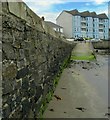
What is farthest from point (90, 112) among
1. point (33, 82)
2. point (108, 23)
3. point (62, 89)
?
point (108, 23)

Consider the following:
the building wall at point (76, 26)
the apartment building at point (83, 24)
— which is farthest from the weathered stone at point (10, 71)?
the building wall at point (76, 26)

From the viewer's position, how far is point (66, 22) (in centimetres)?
9081

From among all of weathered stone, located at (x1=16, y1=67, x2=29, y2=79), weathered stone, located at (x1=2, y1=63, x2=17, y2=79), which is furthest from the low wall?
weathered stone, located at (x1=2, y1=63, x2=17, y2=79)

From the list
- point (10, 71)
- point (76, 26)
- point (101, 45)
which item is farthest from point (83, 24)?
point (10, 71)

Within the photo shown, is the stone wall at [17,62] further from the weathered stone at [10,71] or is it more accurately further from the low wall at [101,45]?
the low wall at [101,45]

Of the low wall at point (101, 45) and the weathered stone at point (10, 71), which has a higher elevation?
the low wall at point (101, 45)

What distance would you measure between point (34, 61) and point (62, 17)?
88330mm

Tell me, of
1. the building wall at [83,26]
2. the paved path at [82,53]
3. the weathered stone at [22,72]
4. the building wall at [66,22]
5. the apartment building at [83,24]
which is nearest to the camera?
the weathered stone at [22,72]

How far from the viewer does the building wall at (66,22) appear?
87750mm

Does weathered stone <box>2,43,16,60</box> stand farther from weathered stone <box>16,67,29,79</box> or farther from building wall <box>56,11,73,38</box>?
building wall <box>56,11,73,38</box>

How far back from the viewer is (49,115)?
22.6 ft

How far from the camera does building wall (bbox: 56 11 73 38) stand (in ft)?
288

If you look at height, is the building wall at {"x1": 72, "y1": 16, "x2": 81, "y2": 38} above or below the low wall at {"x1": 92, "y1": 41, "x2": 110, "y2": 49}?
above

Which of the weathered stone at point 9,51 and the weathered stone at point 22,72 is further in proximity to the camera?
the weathered stone at point 22,72
